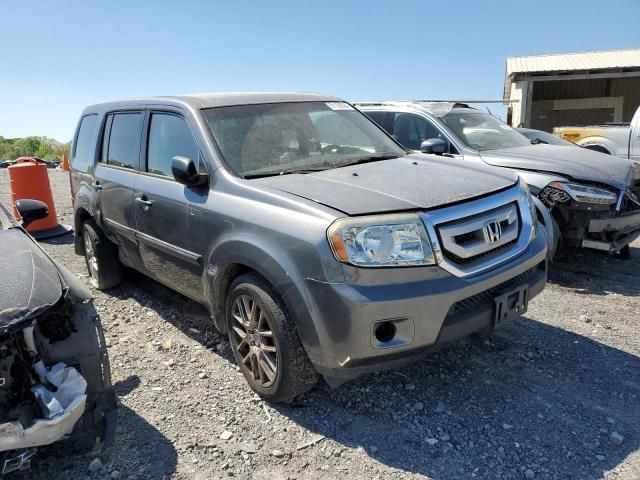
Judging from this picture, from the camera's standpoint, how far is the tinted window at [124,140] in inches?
174

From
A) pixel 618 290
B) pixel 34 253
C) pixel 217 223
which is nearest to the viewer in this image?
pixel 34 253

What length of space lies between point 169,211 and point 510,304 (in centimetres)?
236

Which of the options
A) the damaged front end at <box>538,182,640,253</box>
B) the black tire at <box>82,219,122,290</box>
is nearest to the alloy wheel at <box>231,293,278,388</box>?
the black tire at <box>82,219,122,290</box>

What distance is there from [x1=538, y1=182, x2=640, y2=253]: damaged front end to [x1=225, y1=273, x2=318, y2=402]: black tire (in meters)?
3.45

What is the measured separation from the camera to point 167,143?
13.1ft

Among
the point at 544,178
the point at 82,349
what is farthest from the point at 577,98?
the point at 82,349

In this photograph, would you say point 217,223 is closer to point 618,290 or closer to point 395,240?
point 395,240

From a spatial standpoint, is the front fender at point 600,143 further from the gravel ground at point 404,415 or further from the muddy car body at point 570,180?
the gravel ground at point 404,415

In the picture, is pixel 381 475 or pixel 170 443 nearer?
pixel 381 475

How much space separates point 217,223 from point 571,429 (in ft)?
7.72

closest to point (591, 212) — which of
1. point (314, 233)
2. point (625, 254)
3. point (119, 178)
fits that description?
point (625, 254)

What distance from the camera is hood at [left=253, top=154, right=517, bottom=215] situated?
2764 mm

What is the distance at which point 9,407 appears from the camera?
2.34m

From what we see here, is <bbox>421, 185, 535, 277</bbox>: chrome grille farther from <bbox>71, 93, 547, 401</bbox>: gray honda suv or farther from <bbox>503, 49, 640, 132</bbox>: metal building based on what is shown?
Answer: <bbox>503, 49, 640, 132</bbox>: metal building
